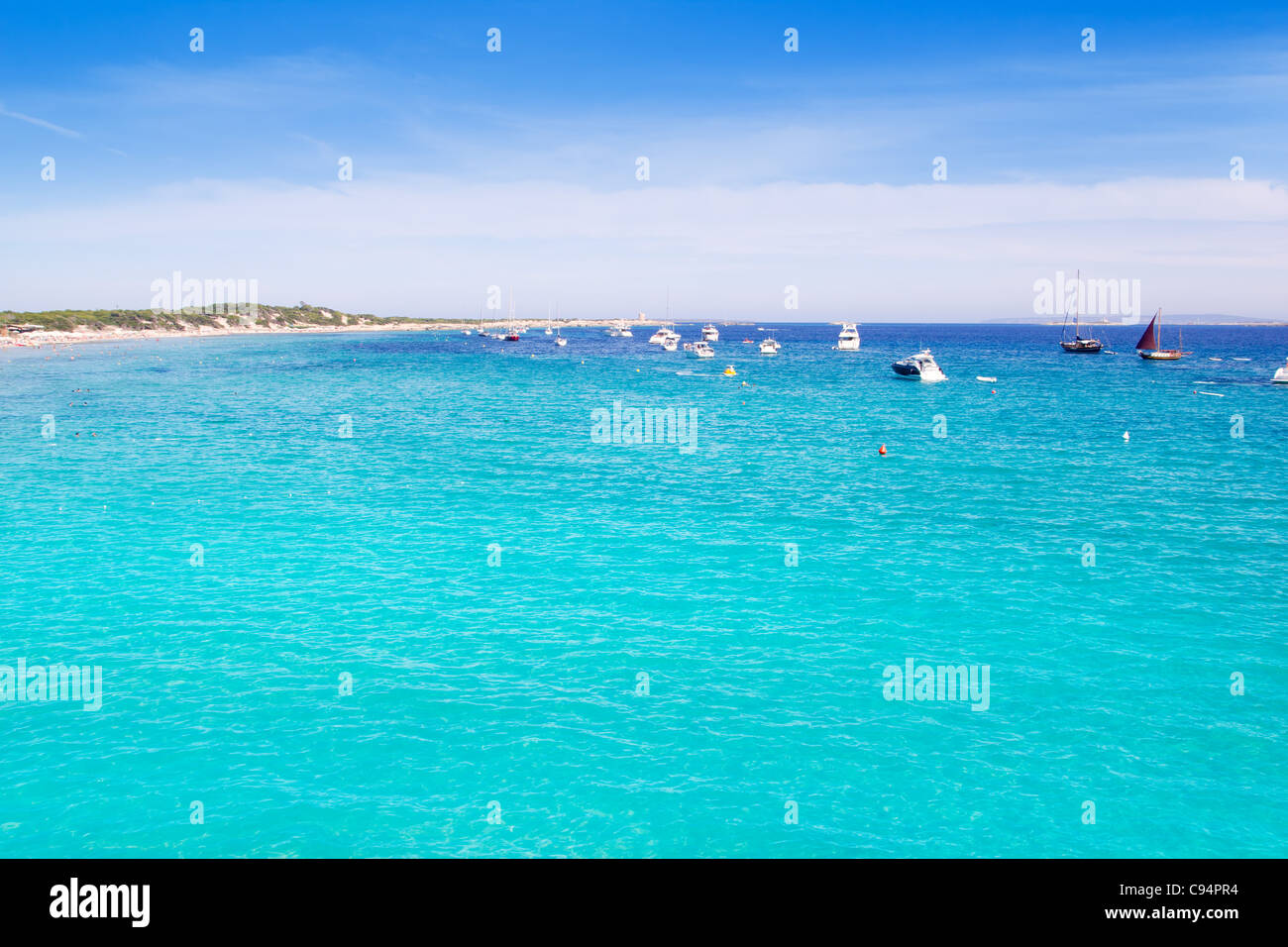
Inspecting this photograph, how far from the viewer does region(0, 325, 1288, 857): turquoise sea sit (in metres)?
19.7

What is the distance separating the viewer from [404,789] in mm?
20703

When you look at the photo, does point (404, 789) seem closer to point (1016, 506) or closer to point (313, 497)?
point (313, 497)

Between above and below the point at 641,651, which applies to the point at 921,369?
above

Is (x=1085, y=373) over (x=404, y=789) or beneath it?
over

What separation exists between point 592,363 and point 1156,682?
6959 inches

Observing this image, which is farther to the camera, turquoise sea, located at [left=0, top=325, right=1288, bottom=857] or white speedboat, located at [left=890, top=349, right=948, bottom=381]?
white speedboat, located at [left=890, top=349, right=948, bottom=381]

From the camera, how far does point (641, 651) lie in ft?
95.4

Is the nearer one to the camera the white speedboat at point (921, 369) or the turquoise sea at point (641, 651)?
the turquoise sea at point (641, 651)

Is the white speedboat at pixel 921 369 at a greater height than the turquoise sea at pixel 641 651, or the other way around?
the white speedboat at pixel 921 369

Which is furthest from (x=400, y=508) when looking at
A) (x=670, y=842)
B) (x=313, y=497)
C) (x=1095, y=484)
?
(x=1095, y=484)

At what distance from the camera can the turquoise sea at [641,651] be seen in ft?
64.7

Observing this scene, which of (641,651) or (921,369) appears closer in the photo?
(641,651)
